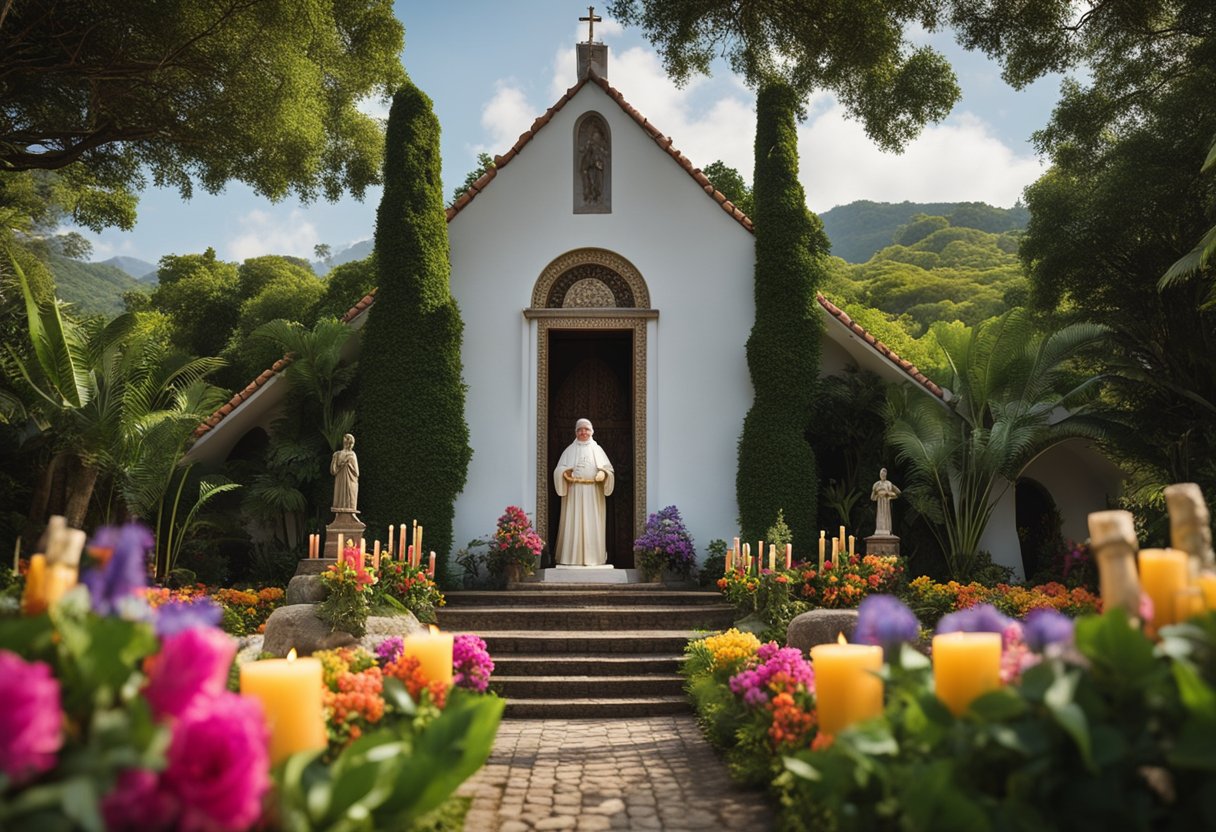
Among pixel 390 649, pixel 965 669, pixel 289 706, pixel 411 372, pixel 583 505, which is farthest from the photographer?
pixel 583 505

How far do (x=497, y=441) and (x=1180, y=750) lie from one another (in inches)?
466

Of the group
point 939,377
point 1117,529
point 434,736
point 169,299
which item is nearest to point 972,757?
point 1117,529

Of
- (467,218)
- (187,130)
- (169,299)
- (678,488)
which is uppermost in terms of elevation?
(169,299)

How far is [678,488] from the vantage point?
14.1 metres

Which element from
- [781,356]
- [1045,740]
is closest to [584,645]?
[781,356]

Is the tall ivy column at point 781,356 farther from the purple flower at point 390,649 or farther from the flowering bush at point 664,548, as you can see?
the purple flower at point 390,649

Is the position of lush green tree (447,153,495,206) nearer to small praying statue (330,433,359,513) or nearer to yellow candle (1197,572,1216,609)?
small praying statue (330,433,359,513)

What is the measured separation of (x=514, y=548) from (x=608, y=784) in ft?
22.2

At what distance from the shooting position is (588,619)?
11469 millimetres

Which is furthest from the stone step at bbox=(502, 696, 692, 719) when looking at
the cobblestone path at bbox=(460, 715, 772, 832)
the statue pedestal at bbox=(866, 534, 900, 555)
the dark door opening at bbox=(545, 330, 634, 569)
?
the dark door opening at bbox=(545, 330, 634, 569)

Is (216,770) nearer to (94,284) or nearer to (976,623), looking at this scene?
(976,623)

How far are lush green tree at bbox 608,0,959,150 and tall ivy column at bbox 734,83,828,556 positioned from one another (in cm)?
264

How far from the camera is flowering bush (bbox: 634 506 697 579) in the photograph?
13.2 meters

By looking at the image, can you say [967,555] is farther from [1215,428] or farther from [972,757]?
[972,757]
